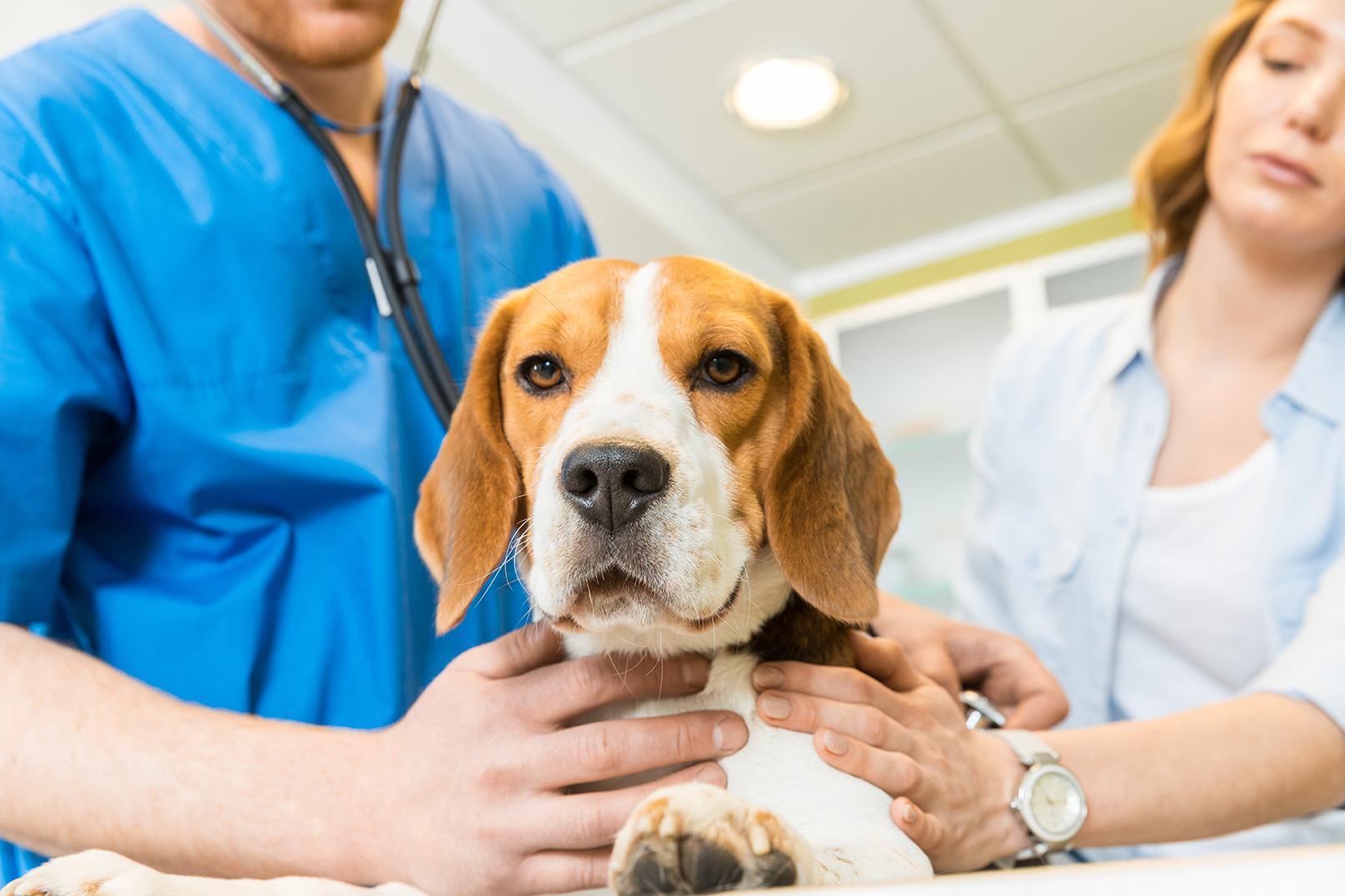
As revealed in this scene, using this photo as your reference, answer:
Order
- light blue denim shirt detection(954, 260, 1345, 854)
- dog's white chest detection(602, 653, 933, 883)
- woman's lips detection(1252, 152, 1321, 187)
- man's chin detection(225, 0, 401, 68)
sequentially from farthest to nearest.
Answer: woman's lips detection(1252, 152, 1321, 187) → light blue denim shirt detection(954, 260, 1345, 854) → man's chin detection(225, 0, 401, 68) → dog's white chest detection(602, 653, 933, 883)

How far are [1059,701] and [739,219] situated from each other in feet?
10.9

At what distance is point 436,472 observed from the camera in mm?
1155

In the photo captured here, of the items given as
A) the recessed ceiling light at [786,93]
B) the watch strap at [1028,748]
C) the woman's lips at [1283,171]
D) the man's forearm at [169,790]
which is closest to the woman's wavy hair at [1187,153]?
the woman's lips at [1283,171]

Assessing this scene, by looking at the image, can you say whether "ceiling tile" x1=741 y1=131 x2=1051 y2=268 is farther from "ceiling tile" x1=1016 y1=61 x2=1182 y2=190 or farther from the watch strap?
the watch strap

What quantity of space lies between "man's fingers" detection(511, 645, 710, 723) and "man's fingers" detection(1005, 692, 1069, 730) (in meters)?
0.56

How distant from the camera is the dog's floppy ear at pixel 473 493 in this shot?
1.05 meters

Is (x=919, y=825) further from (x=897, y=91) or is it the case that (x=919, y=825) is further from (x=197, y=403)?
(x=897, y=91)

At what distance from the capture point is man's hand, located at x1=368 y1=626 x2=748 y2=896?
0.84 m

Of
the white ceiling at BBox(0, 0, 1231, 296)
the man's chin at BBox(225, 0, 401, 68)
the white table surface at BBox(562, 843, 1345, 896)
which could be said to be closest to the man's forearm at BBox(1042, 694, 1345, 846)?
the white table surface at BBox(562, 843, 1345, 896)

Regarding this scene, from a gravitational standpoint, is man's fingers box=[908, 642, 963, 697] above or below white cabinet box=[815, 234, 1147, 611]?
below

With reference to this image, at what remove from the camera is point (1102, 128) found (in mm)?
3764

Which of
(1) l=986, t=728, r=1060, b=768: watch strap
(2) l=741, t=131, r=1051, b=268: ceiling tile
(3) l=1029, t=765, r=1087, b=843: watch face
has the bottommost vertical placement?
(3) l=1029, t=765, r=1087, b=843: watch face

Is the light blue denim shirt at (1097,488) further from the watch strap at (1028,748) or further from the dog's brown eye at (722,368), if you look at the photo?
the dog's brown eye at (722,368)

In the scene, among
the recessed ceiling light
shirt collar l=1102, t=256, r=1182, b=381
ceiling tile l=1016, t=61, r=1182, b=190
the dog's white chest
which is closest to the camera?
the dog's white chest
